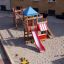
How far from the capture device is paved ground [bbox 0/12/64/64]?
1533cm

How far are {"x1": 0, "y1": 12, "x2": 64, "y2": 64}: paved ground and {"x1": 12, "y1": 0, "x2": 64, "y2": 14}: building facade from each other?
5.94 meters

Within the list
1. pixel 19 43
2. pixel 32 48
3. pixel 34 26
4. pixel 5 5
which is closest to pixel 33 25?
pixel 34 26

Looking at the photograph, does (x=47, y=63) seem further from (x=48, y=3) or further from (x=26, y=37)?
(x=48, y=3)

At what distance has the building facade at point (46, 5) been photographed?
28859mm

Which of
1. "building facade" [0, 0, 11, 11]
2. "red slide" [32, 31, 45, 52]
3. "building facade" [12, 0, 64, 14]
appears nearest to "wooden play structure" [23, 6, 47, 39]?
"red slide" [32, 31, 45, 52]

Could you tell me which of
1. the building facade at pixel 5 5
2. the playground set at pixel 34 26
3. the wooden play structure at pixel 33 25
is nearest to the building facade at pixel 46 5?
the building facade at pixel 5 5

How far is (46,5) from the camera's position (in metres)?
29.9

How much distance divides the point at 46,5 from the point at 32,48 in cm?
1307

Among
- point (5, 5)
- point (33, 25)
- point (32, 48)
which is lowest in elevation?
point (32, 48)

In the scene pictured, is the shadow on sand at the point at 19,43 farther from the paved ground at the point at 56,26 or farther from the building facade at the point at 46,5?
the building facade at the point at 46,5

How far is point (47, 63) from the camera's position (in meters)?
14.7

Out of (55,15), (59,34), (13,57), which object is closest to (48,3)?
(55,15)

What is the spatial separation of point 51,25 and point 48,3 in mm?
5887

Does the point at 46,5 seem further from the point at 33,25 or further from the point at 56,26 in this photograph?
the point at 33,25
